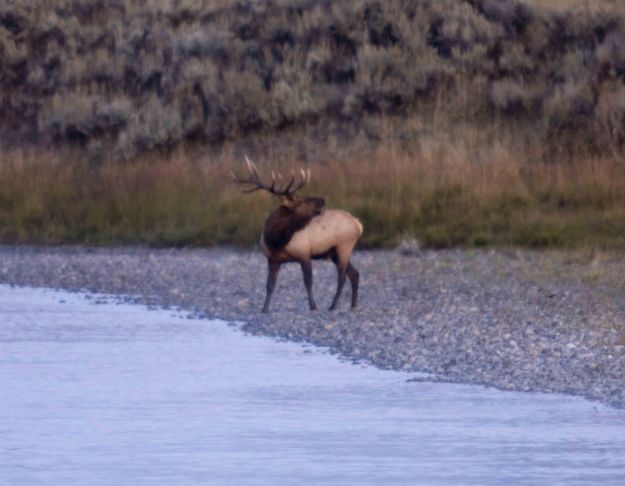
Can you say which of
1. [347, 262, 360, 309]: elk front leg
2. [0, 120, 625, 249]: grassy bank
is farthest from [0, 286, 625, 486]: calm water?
[0, 120, 625, 249]: grassy bank

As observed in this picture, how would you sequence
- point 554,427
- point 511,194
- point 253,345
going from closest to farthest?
point 554,427
point 253,345
point 511,194

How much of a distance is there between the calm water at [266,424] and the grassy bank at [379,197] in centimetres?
854

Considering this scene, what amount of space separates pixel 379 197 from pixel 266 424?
42.3 feet

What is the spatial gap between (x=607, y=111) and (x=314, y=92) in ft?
19.3

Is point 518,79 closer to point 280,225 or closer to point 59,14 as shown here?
point 59,14

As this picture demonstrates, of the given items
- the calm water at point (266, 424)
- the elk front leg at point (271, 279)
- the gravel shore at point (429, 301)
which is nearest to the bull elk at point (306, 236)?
the elk front leg at point (271, 279)

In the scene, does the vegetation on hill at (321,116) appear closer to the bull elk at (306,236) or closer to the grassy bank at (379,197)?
the grassy bank at (379,197)

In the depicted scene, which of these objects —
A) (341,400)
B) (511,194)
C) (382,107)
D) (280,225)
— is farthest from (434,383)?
(382,107)

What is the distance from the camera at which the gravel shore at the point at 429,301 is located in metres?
12.9

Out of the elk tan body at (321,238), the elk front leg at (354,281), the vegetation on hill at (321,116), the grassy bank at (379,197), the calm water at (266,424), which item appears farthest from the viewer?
the vegetation on hill at (321,116)

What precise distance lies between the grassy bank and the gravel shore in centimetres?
69

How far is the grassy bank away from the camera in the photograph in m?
22.7

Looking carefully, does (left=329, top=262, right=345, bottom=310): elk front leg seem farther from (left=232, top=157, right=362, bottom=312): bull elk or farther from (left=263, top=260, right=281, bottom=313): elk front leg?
(left=263, top=260, right=281, bottom=313): elk front leg

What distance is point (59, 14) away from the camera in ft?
114
